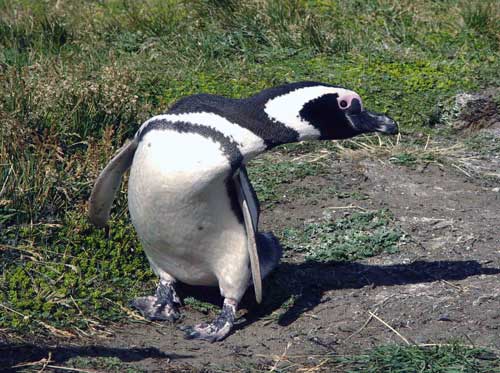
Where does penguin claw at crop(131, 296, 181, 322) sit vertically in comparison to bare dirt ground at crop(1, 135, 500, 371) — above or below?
above

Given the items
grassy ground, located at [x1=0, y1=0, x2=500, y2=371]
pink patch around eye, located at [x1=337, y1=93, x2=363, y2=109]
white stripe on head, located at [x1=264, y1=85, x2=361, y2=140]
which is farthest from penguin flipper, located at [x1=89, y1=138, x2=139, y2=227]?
pink patch around eye, located at [x1=337, y1=93, x2=363, y2=109]

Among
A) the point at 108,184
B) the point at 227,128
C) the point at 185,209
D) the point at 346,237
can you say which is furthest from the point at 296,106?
the point at 346,237

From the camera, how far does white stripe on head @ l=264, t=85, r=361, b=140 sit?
407 centimetres

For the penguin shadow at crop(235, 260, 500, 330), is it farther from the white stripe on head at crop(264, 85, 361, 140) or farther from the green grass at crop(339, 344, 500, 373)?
the white stripe on head at crop(264, 85, 361, 140)

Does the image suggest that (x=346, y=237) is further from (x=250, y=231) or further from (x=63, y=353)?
(x=63, y=353)

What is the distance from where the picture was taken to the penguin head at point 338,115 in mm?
4113

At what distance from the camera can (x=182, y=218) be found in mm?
4090

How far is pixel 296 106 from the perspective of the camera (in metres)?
4.09

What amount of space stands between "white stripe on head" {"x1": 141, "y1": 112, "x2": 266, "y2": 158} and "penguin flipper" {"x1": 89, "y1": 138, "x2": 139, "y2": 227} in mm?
404

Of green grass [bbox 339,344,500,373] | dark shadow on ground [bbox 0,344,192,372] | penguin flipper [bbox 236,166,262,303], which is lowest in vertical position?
green grass [bbox 339,344,500,373]

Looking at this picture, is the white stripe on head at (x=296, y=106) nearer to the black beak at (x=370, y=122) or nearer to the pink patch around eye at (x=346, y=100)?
the pink patch around eye at (x=346, y=100)

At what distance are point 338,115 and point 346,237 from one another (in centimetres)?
110

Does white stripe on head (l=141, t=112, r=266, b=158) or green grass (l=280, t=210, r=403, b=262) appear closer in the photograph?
white stripe on head (l=141, t=112, r=266, b=158)

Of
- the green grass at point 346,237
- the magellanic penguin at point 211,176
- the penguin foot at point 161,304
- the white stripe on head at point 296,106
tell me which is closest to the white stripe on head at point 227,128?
the magellanic penguin at point 211,176
